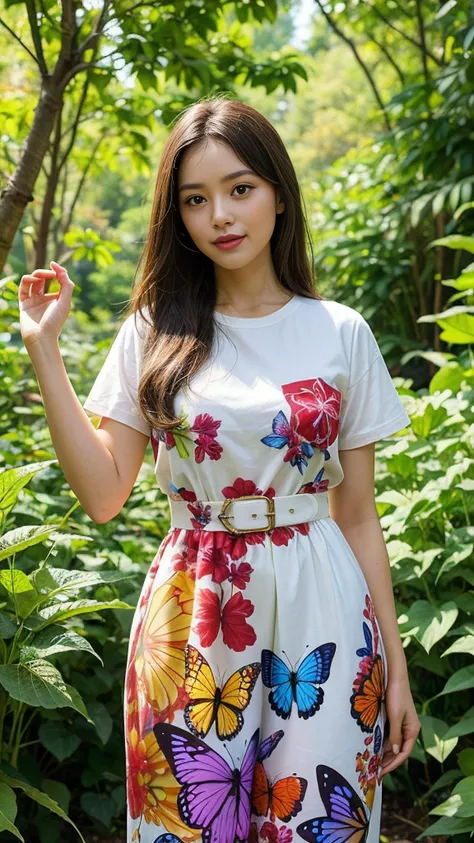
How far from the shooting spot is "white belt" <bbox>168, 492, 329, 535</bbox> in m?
1.32

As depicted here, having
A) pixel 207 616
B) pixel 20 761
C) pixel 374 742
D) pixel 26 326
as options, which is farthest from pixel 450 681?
pixel 26 326

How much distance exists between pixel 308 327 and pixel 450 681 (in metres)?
0.89

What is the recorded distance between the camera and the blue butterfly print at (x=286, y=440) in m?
1.32

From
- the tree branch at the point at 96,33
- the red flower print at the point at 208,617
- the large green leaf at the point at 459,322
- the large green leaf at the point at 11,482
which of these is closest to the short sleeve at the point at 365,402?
the red flower print at the point at 208,617

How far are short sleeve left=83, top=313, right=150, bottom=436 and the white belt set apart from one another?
0.49 feet

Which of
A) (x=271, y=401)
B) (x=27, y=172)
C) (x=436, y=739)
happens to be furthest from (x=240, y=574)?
(x=27, y=172)

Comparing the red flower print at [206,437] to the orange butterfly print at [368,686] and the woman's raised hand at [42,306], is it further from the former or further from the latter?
the orange butterfly print at [368,686]

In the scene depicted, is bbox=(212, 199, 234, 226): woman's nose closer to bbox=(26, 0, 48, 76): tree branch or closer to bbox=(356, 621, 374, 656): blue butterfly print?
bbox=(356, 621, 374, 656): blue butterfly print

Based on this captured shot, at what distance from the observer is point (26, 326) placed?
1295 millimetres

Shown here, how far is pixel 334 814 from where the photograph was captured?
1261 millimetres

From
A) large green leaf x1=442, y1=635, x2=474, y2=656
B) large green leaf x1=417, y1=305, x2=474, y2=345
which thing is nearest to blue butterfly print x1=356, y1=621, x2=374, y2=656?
large green leaf x1=442, y1=635, x2=474, y2=656

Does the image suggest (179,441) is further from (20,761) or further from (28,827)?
(28,827)

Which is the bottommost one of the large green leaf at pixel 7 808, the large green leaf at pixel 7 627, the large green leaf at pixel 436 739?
the large green leaf at pixel 436 739

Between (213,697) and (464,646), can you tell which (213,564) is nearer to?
(213,697)
